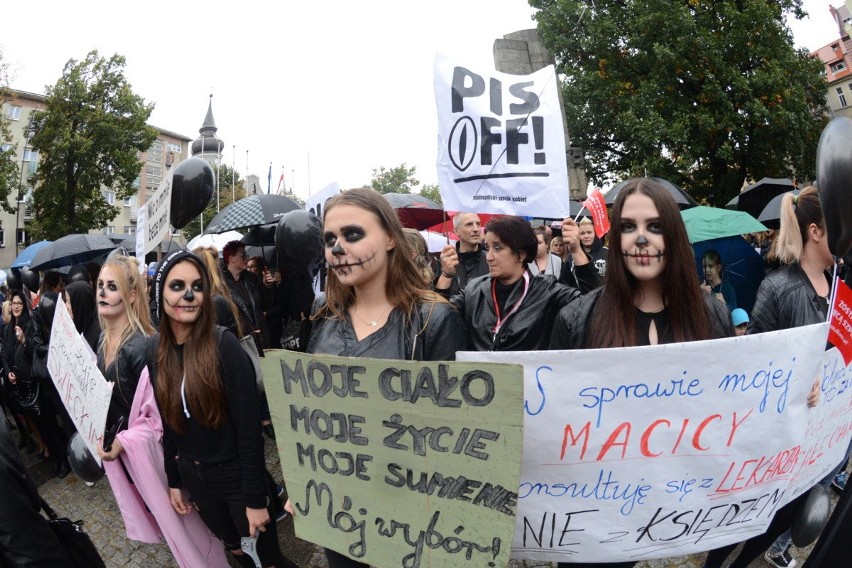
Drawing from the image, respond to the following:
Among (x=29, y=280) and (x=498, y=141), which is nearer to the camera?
(x=498, y=141)

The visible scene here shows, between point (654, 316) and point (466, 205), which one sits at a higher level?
point (466, 205)

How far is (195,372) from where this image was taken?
8.19ft

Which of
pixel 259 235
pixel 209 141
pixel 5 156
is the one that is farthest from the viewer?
pixel 209 141

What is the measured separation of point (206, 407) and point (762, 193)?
10.5 meters

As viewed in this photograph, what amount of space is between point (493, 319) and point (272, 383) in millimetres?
1634

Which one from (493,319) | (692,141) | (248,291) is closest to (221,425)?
(493,319)

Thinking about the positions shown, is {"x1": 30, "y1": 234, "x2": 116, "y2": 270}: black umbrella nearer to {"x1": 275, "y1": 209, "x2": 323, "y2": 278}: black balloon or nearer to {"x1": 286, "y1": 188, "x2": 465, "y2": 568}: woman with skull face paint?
{"x1": 275, "y1": 209, "x2": 323, "y2": 278}: black balloon

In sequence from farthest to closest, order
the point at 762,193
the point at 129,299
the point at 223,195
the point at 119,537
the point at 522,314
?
the point at 223,195
the point at 762,193
the point at 119,537
the point at 129,299
the point at 522,314

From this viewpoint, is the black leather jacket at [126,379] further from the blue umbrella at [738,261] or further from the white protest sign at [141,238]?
the blue umbrella at [738,261]

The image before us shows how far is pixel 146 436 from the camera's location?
2.75 metres

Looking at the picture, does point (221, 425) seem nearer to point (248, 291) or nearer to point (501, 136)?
point (501, 136)

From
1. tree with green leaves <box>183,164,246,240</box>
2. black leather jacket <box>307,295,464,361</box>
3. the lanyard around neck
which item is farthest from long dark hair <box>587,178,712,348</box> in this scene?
tree with green leaves <box>183,164,246,240</box>

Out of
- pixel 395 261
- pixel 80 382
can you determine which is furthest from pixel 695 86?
pixel 80 382

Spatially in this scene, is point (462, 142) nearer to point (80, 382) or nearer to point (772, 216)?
point (80, 382)
